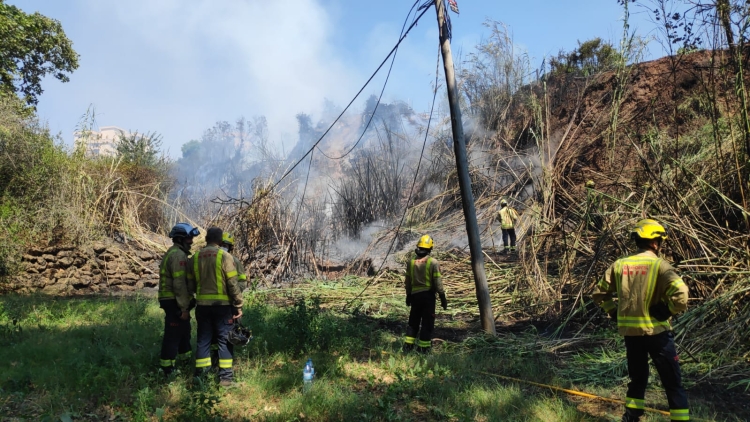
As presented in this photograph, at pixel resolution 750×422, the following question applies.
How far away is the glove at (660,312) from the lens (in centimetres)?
380

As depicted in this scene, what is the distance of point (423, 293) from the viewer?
6.51 m

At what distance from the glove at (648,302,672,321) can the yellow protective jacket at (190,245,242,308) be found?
151 inches

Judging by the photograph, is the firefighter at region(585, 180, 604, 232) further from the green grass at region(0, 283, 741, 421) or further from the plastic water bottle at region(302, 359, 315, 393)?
the plastic water bottle at region(302, 359, 315, 393)

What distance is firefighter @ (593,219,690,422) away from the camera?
3.76 meters

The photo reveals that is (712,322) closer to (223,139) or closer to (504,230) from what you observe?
(504,230)

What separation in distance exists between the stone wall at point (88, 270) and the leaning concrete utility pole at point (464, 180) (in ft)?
31.4

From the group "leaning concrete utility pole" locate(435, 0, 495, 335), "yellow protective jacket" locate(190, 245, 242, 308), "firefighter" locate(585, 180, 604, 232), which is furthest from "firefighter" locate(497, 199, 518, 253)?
"yellow protective jacket" locate(190, 245, 242, 308)

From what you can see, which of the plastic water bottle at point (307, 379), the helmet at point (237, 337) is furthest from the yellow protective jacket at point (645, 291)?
the helmet at point (237, 337)

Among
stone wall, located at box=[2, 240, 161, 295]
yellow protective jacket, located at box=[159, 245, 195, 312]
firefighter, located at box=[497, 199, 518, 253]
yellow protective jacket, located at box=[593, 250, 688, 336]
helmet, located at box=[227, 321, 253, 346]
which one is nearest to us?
yellow protective jacket, located at box=[593, 250, 688, 336]

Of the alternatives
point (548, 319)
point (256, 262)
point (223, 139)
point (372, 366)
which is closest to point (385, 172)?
point (256, 262)

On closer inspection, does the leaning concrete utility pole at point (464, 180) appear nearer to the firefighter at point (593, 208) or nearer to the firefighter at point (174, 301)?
the firefighter at point (593, 208)

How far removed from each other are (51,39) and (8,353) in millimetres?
17387

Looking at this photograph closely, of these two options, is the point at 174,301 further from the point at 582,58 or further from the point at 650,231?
the point at 582,58

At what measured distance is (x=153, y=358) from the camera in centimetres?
580
